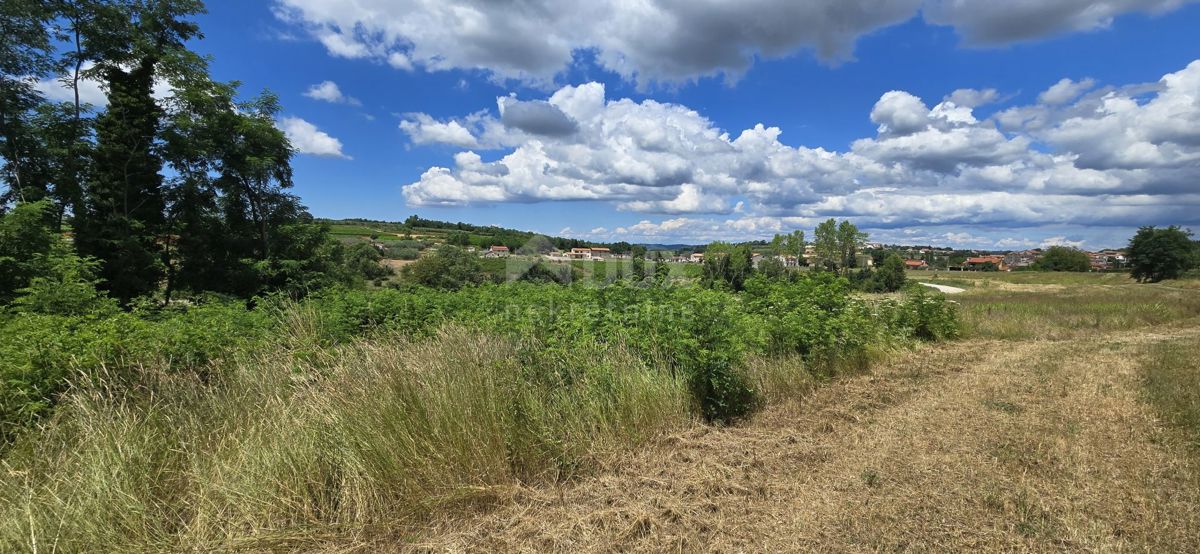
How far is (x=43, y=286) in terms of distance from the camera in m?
7.23

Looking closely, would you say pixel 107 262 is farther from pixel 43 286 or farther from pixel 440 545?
pixel 440 545

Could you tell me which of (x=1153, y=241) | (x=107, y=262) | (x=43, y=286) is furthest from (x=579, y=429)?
(x=1153, y=241)

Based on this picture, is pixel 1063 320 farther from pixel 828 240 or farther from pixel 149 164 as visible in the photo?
pixel 828 240

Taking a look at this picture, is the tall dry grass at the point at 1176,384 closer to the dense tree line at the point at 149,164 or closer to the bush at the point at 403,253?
the dense tree line at the point at 149,164

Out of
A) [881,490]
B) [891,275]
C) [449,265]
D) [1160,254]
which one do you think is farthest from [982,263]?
[881,490]

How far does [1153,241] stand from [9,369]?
7906cm

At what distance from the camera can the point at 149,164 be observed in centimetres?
1498

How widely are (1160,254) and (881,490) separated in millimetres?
72967

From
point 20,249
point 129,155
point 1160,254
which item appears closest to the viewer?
point 20,249

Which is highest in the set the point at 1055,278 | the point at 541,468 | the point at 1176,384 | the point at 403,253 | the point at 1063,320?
the point at 403,253

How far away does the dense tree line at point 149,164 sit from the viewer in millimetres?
12656

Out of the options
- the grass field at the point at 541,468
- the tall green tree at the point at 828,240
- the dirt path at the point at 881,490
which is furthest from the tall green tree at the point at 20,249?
the tall green tree at the point at 828,240

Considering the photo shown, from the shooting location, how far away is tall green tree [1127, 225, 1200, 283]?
46938 millimetres

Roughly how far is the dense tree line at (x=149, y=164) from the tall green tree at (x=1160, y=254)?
74.8m
